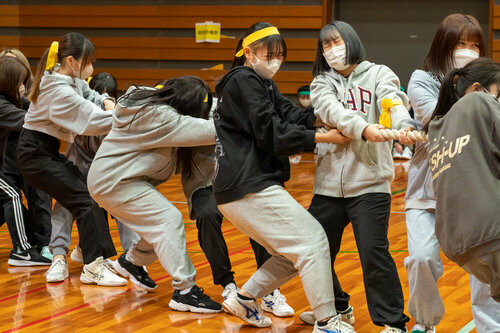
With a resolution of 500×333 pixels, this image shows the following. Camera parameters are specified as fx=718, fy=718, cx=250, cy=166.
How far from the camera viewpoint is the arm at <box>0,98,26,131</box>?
5.06 metres

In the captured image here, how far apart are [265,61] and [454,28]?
89cm

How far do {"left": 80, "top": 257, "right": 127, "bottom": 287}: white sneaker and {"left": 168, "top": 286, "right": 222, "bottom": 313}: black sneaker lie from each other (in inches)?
25.6

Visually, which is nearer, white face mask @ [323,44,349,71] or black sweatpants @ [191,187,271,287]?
white face mask @ [323,44,349,71]

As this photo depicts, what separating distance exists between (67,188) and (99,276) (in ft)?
1.98

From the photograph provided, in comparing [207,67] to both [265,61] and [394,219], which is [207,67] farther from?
[265,61]

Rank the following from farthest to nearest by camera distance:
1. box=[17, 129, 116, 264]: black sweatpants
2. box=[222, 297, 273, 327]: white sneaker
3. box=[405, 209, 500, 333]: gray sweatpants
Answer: box=[17, 129, 116, 264]: black sweatpants → box=[222, 297, 273, 327]: white sneaker → box=[405, 209, 500, 333]: gray sweatpants

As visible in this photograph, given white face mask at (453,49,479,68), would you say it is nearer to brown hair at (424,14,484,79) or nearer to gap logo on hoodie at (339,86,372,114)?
brown hair at (424,14,484,79)

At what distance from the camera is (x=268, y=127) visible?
3.23m

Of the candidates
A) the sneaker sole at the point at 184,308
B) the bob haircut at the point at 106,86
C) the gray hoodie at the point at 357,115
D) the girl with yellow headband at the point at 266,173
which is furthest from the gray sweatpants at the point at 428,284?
the bob haircut at the point at 106,86

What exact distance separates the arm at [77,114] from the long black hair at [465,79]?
2345 millimetres

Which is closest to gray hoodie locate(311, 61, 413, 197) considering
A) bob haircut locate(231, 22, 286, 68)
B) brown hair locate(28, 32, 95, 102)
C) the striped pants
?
bob haircut locate(231, 22, 286, 68)

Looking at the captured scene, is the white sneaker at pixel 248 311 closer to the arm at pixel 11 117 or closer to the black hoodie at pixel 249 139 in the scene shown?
the black hoodie at pixel 249 139

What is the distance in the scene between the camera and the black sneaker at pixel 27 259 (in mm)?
5059

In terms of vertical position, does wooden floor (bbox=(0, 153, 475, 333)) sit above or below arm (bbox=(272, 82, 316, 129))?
below
